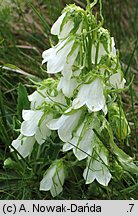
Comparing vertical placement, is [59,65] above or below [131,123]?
above

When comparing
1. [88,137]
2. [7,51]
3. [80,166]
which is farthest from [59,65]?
[7,51]

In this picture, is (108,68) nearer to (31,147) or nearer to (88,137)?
(88,137)

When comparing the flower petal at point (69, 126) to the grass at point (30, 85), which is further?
the grass at point (30, 85)

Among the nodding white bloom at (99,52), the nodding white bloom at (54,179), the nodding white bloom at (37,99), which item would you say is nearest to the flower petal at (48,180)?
the nodding white bloom at (54,179)

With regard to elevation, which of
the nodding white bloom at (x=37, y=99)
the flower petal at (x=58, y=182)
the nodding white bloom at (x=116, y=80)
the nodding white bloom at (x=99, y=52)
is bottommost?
the flower petal at (x=58, y=182)

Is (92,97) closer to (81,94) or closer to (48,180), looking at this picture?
(81,94)

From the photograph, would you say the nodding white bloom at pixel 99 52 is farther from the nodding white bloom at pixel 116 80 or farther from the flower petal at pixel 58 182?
the flower petal at pixel 58 182

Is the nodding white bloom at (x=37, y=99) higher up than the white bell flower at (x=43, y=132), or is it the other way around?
the nodding white bloom at (x=37, y=99)

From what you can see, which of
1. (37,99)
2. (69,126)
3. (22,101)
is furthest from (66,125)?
(22,101)

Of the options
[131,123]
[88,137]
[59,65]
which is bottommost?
[131,123]
